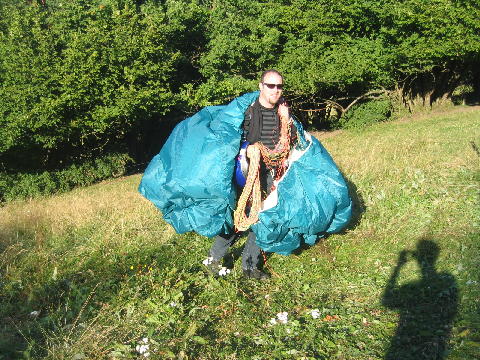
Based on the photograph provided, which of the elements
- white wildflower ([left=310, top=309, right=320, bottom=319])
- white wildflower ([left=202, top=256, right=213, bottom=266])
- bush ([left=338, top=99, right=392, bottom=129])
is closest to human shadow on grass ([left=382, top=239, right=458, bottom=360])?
white wildflower ([left=310, top=309, right=320, bottom=319])

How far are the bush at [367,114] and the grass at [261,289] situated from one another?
12630 mm

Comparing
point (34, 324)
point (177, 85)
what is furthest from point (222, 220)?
point (177, 85)

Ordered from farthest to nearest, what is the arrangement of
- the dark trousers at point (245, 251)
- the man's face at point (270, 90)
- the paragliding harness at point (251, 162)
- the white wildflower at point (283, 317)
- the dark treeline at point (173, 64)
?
the dark treeline at point (173, 64), the dark trousers at point (245, 251), the paragliding harness at point (251, 162), the man's face at point (270, 90), the white wildflower at point (283, 317)

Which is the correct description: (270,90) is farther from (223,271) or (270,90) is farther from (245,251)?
(223,271)

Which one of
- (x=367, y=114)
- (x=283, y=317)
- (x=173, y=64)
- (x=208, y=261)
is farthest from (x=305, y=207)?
(x=367, y=114)

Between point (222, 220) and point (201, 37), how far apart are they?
14513 millimetres

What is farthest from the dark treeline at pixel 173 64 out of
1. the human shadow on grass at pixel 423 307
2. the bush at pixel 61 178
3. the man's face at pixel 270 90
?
the human shadow on grass at pixel 423 307

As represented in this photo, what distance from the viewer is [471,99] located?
76.6 feet

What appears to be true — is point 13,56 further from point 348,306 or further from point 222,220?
point 348,306

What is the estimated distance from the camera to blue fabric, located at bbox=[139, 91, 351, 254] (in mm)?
4754

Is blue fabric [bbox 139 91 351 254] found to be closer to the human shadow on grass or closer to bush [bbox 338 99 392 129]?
the human shadow on grass

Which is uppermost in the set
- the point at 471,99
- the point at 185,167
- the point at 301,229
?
the point at 185,167

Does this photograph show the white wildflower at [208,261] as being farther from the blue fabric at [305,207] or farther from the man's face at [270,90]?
the man's face at [270,90]

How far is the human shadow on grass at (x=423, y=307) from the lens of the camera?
3697mm
